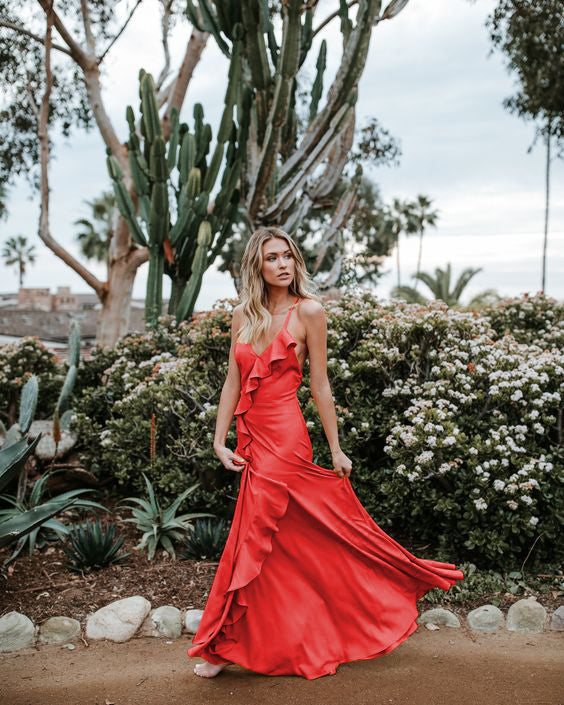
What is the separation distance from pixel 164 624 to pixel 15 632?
0.89 metres

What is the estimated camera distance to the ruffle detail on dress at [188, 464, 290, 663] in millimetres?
3375

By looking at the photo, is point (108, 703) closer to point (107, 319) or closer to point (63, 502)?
point (63, 502)

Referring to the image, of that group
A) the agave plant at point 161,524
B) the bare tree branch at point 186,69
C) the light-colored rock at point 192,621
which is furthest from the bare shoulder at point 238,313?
the bare tree branch at point 186,69

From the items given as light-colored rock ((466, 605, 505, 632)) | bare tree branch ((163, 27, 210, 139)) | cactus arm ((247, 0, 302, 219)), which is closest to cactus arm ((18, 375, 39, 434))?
light-colored rock ((466, 605, 505, 632))

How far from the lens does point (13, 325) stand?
2559 cm

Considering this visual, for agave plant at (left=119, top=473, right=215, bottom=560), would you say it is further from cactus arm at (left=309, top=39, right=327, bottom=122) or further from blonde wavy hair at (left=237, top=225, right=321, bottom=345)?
cactus arm at (left=309, top=39, right=327, bottom=122)

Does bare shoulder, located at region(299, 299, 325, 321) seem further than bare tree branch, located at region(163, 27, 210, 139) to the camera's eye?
No

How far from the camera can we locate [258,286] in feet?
12.0

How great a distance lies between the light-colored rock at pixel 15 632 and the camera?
4.04 metres

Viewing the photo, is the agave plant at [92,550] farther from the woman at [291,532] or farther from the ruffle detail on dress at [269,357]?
the ruffle detail on dress at [269,357]

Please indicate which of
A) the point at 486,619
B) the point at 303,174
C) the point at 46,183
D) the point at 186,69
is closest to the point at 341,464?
the point at 486,619

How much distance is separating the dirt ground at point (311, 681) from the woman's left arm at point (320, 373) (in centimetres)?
109

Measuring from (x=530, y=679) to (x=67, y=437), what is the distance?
16.9 ft

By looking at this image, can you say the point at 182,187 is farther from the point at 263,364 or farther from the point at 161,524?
the point at 263,364
